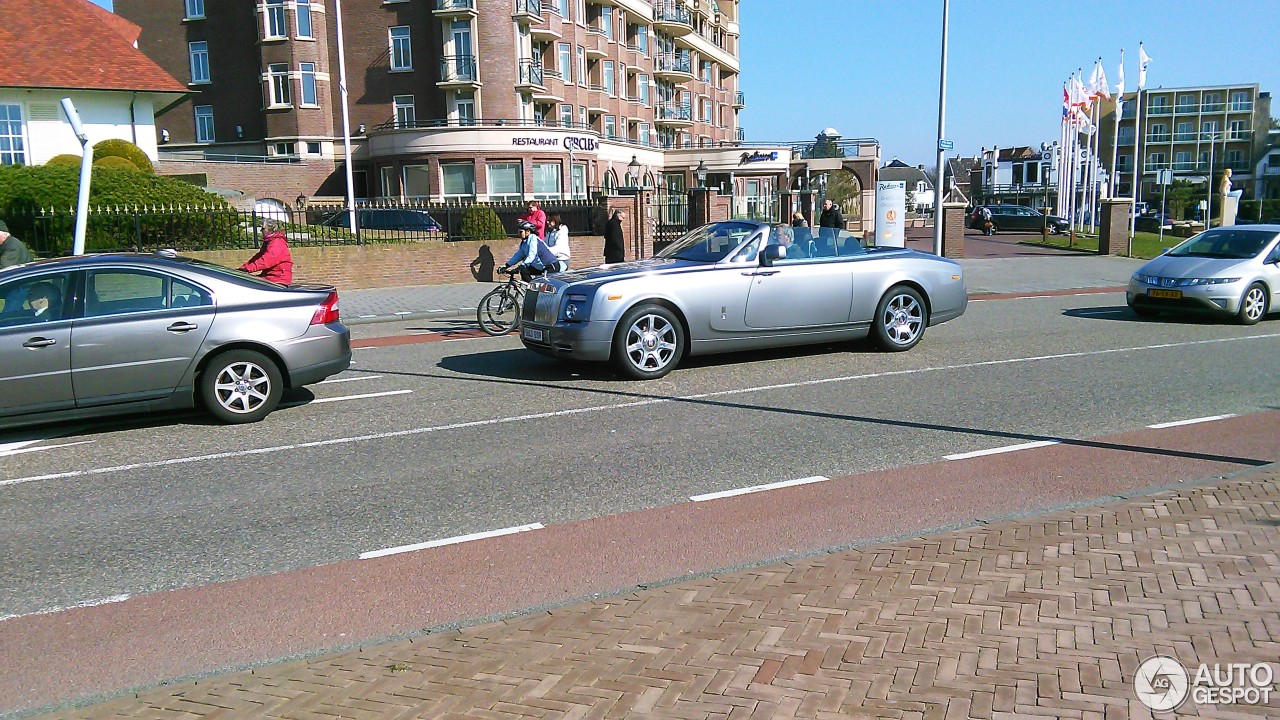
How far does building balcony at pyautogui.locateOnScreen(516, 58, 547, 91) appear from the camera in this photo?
48.5 metres

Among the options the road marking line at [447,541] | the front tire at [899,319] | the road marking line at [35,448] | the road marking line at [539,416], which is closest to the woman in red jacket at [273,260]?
the road marking line at [35,448]

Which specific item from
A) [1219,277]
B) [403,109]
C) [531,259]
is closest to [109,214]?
[531,259]

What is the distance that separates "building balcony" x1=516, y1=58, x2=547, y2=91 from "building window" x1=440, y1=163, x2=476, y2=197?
5.72 m

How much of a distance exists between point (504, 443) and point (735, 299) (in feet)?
12.5

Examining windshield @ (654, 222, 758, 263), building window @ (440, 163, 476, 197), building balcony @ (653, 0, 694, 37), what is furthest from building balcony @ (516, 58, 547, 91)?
windshield @ (654, 222, 758, 263)

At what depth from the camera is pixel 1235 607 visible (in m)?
4.23

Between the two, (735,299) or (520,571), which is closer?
(520,571)

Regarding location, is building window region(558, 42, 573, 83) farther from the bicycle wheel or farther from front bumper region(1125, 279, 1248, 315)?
front bumper region(1125, 279, 1248, 315)

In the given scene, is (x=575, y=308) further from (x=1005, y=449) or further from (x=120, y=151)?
(x=120, y=151)

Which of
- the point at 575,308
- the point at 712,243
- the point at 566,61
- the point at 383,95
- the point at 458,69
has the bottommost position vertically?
the point at 575,308

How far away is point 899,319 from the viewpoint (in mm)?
11914

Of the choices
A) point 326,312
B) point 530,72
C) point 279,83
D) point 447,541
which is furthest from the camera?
point 530,72

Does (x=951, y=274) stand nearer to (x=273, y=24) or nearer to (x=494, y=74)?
(x=494, y=74)

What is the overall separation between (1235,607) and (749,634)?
2.07m
